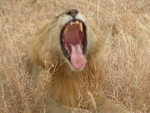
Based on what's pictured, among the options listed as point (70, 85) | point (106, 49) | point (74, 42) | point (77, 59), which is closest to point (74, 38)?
point (74, 42)

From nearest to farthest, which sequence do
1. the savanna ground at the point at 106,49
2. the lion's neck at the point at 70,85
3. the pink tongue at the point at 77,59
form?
the pink tongue at the point at 77,59 < the lion's neck at the point at 70,85 < the savanna ground at the point at 106,49

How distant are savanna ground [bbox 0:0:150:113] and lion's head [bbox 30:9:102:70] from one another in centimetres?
24

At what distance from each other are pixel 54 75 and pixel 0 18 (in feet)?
7.71

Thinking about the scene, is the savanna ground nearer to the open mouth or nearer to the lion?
the lion

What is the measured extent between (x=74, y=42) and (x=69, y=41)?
0.13 ft

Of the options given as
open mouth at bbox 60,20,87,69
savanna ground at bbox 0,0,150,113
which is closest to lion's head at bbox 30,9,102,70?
open mouth at bbox 60,20,87,69

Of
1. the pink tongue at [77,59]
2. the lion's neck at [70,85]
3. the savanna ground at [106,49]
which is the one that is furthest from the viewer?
the savanna ground at [106,49]

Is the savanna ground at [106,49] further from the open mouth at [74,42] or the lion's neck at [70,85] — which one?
the open mouth at [74,42]

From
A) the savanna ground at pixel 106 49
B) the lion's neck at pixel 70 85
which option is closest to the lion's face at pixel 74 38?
the lion's neck at pixel 70 85

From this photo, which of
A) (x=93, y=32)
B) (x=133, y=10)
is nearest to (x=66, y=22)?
(x=93, y=32)

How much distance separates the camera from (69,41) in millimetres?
3738

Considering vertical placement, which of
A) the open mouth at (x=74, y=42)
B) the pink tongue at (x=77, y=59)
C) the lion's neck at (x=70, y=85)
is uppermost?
the open mouth at (x=74, y=42)

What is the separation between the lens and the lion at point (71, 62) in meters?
3.57

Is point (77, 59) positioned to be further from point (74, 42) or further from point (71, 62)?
point (74, 42)
